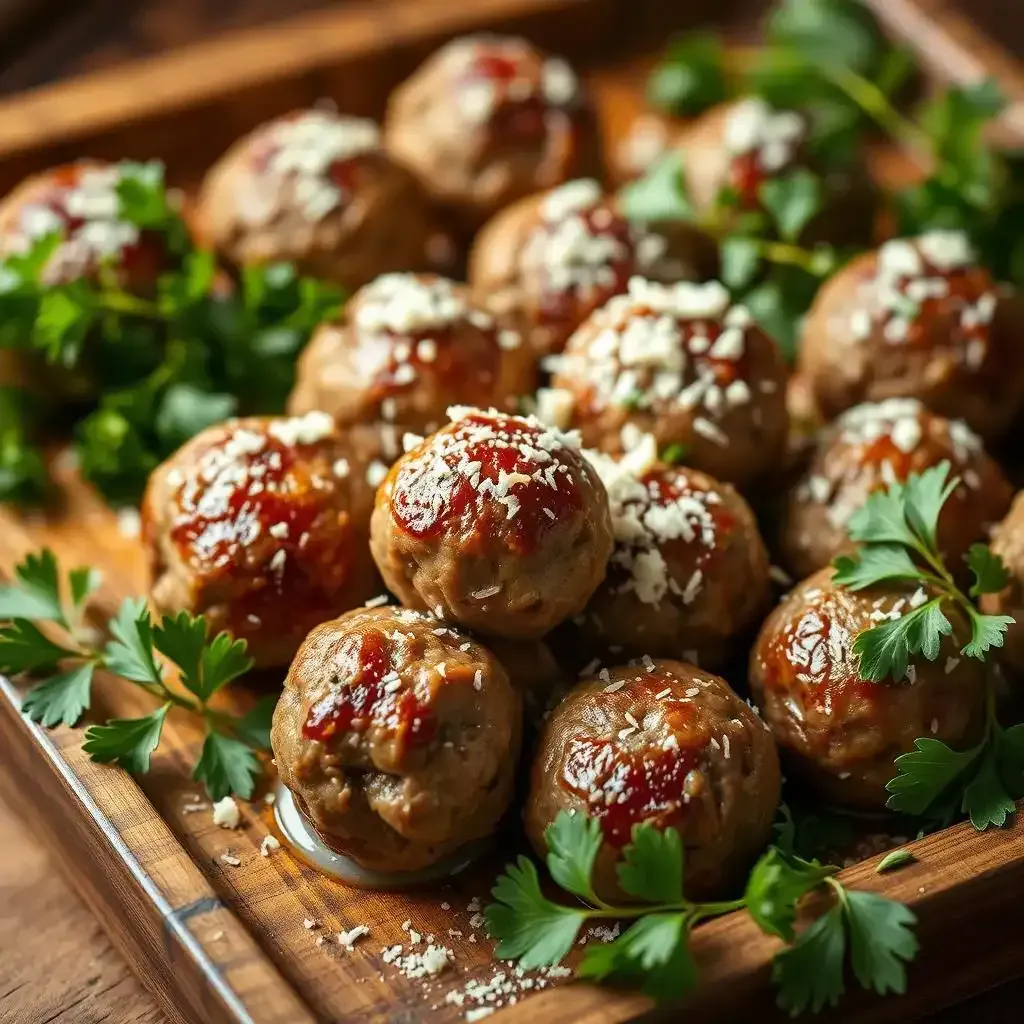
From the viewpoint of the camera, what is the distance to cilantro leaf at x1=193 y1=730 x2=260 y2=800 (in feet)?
7.83

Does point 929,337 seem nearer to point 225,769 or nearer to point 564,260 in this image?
point 564,260

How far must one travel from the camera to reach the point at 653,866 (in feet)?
6.60

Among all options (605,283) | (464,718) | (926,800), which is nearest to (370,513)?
(464,718)

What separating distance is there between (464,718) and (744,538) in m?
0.62

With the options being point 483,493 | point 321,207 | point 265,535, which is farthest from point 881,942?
point 321,207

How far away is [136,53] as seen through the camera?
454 cm

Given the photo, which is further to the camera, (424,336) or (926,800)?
(424,336)

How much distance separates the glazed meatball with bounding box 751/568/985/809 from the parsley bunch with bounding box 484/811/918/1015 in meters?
0.25

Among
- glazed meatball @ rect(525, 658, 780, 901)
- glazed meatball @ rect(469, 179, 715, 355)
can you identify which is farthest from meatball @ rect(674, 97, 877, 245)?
glazed meatball @ rect(525, 658, 780, 901)

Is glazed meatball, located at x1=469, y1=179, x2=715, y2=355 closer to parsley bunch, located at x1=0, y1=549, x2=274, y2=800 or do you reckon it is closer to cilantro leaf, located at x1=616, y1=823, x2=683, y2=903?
parsley bunch, located at x1=0, y1=549, x2=274, y2=800

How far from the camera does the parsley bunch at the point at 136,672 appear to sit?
2.38 meters

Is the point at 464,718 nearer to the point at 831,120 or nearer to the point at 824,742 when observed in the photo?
the point at 824,742

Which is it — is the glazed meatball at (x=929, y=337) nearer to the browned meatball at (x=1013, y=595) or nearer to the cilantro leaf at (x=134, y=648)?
the browned meatball at (x=1013, y=595)

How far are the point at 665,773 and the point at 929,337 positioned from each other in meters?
1.16
